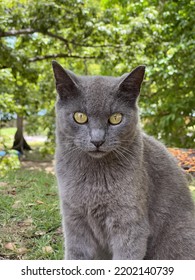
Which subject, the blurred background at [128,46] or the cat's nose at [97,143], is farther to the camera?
the blurred background at [128,46]

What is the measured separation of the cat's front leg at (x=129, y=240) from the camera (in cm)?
174

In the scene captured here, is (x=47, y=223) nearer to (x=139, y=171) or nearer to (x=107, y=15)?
(x=139, y=171)

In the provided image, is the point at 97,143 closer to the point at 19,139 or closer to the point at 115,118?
the point at 115,118

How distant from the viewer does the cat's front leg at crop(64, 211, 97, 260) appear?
6.07 ft

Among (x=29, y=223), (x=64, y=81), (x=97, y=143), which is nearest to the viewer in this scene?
(x=97, y=143)

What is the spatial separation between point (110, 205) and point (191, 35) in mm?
4122

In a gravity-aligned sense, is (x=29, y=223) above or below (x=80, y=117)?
below

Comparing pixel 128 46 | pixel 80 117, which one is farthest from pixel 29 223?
pixel 128 46

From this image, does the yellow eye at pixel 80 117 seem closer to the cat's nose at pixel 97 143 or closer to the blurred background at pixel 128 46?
the cat's nose at pixel 97 143

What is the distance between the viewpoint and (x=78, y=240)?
1.87m

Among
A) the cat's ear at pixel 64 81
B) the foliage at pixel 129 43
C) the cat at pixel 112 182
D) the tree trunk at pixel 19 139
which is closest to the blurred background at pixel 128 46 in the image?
the foliage at pixel 129 43

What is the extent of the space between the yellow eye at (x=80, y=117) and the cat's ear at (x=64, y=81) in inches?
4.7

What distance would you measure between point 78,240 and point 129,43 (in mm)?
5135
